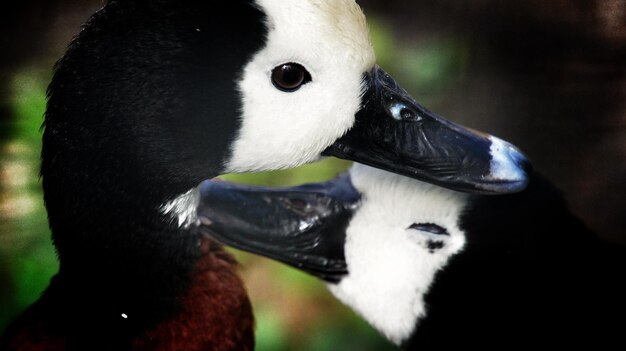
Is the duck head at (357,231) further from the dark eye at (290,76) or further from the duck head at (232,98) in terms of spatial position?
the dark eye at (290,76)

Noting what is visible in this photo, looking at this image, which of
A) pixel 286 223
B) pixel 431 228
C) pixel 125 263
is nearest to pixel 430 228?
pixel 431 228

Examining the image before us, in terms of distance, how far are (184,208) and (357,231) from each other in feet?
0.57

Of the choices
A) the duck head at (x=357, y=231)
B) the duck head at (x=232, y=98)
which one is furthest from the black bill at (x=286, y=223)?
the duck head at (x=232, y=98)

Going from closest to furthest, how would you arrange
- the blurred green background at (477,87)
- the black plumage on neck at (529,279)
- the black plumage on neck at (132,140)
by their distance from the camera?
the black plumage on neck at (132,140), the black plumage on neck at (529,279), the blurred green background at (477,87)

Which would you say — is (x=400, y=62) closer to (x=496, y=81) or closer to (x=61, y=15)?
(x=496, y=81)

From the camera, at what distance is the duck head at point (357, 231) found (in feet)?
2.43

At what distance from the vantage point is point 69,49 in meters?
0.62

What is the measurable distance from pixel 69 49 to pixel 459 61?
1.74ft

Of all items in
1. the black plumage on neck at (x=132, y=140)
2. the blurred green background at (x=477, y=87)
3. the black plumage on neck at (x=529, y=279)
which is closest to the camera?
the black plumage on neck at (x=132, y=140)

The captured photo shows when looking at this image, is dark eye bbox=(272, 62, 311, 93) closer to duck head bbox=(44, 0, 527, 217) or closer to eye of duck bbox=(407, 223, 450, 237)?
duck head bbox=(44, 0, 527, 217)

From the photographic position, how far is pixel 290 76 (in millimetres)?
614

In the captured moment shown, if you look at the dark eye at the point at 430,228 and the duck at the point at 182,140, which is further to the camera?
the dark eye at the point at 430,228

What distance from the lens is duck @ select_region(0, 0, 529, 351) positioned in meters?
0.60

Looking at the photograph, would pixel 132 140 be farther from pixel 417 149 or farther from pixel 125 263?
pixel 417 149
